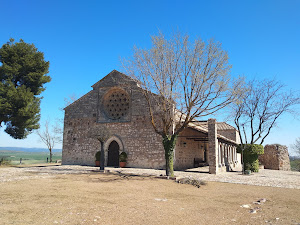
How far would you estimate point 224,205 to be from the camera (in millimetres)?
6285

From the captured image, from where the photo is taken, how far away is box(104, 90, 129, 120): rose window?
19203mm

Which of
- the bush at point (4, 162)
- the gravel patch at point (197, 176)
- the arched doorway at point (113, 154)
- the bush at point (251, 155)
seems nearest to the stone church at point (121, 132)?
the arched doorway at point (113, 154)

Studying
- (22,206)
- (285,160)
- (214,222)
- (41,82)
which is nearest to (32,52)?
(41,82)

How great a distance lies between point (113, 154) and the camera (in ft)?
62.0

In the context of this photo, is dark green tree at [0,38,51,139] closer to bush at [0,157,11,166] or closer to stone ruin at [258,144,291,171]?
bush at [0,157,11,166]

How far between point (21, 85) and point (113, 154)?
35.3 ft

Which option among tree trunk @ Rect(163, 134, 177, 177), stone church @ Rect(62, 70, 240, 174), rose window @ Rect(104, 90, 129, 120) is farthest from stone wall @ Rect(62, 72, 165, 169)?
tree trunk @ Rect(163, 134, 177, 177)

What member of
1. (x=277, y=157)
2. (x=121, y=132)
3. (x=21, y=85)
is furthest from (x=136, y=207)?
(x=277, y=157)

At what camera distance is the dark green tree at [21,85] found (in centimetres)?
1884

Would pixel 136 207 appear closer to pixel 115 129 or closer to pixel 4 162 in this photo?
pixel 115 129

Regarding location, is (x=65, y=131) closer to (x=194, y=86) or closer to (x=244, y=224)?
(x=194, y=86)

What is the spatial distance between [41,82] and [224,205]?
66.7ft

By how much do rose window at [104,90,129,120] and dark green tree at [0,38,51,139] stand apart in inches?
266

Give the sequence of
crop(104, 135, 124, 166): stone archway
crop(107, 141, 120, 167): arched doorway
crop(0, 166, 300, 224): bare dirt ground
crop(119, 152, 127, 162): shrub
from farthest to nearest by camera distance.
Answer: crop(107, 141, 120, 167): arched doorway < crop(104, 135, 124, 166): stone archway < crop(119, 152, 127, 162): shrub < crop(0, 166, 300, 224): bare dirt ground
